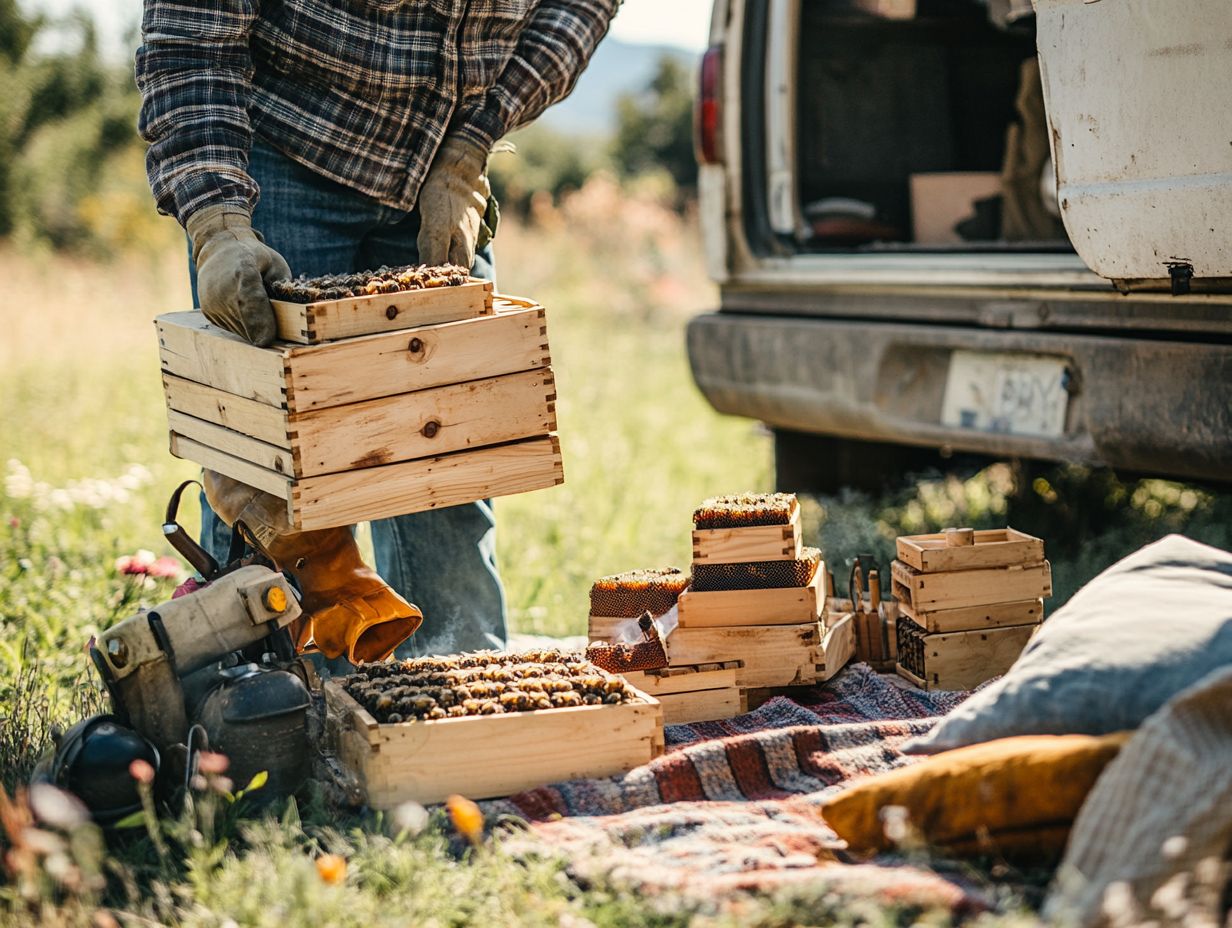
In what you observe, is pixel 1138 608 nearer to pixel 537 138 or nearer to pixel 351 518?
pixel 351 518

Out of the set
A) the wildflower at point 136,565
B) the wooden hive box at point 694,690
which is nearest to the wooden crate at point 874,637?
the wooden hive box at point 694,690

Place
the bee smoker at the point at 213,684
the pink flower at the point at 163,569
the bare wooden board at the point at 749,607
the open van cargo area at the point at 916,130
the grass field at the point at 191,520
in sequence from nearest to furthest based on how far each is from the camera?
the grass field at the point at 191,520, the bee smoker at the point at 213,684, the bare wooden board at the point at 749,607, the pink flower at the point at 163,569, the open van cargo area at the point at 916,130

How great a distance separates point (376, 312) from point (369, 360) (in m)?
0.09

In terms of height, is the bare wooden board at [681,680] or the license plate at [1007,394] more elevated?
the license plate at [1007,394]

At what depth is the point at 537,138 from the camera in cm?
2800

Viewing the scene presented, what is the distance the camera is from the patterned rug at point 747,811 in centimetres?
198

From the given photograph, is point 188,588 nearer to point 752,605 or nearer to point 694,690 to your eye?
point 694,690

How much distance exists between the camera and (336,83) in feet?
9.93

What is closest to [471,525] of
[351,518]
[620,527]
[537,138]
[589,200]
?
[351,518]

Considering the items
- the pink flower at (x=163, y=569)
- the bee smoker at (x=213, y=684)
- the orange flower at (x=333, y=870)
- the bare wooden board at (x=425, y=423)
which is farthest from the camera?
the pink flower at (x=163, y=569)

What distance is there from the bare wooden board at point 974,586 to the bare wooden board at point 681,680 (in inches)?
20.0

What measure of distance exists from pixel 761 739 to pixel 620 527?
114 inches

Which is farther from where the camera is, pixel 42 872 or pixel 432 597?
pixel 432 597

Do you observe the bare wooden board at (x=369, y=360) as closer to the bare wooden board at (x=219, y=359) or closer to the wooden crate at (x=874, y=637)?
the bare wooden board at (x=219, y=359)
